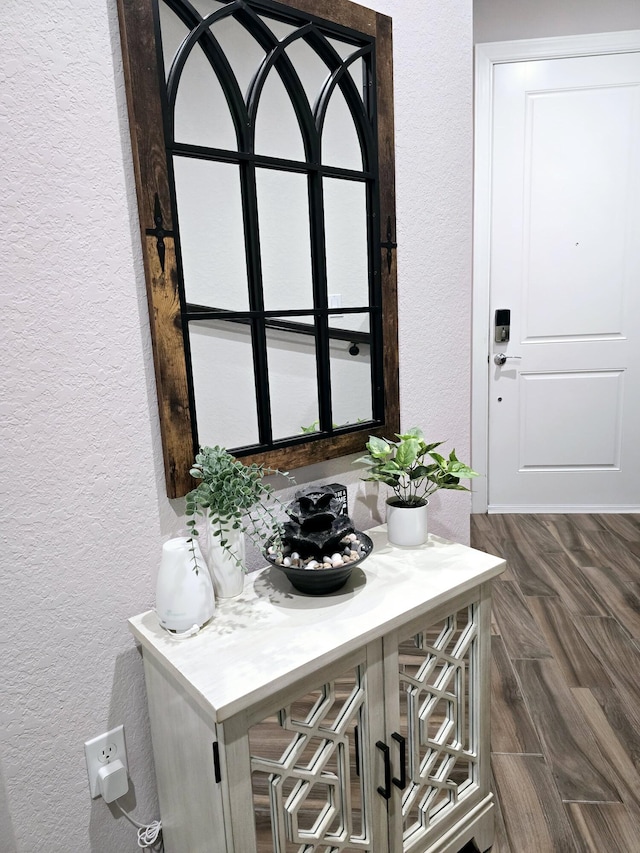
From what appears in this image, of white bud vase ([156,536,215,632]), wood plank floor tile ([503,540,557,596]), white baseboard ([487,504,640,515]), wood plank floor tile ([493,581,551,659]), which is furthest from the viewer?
white baseboard ([487,504,640,515])

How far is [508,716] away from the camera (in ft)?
5.78

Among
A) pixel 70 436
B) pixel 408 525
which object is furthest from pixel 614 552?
pixel 70 436

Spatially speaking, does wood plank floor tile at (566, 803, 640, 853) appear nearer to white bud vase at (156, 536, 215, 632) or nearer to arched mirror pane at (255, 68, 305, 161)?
white bud vase at (156, 536, 215, 632)

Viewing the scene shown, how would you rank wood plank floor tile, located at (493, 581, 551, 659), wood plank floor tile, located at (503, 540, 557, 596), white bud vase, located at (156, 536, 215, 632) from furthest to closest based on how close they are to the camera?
wood plank floor tile, located at (503, 540, 557, 596), wood plank floor tile, located at (493, 581, 551, 659), white bud vase, located at (156, 536, 215, 632)

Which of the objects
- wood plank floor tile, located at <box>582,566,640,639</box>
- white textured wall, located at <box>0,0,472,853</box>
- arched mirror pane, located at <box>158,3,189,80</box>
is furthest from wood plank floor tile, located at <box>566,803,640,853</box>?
arched mirror pane, located at <box>158,3,189,80</box>

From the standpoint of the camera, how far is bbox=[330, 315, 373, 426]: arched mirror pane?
1.37 meters

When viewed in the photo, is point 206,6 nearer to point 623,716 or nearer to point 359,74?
point 359,74

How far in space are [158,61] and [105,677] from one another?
1.07m

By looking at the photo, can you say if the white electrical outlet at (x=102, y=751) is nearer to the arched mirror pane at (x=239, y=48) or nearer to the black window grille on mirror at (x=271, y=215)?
the black window grille on mirror at (x=271, y=215)

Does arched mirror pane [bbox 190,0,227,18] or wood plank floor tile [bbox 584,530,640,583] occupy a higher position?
arched mirror pane [bbox 190,0,227,18]

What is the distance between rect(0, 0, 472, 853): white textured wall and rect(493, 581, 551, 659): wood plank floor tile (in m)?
1.38

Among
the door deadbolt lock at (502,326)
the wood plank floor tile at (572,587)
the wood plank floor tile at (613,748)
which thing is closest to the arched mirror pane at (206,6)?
the wood plank floor tile at (613,748)

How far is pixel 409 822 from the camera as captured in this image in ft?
3.85

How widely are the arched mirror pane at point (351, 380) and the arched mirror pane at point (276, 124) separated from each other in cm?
39
